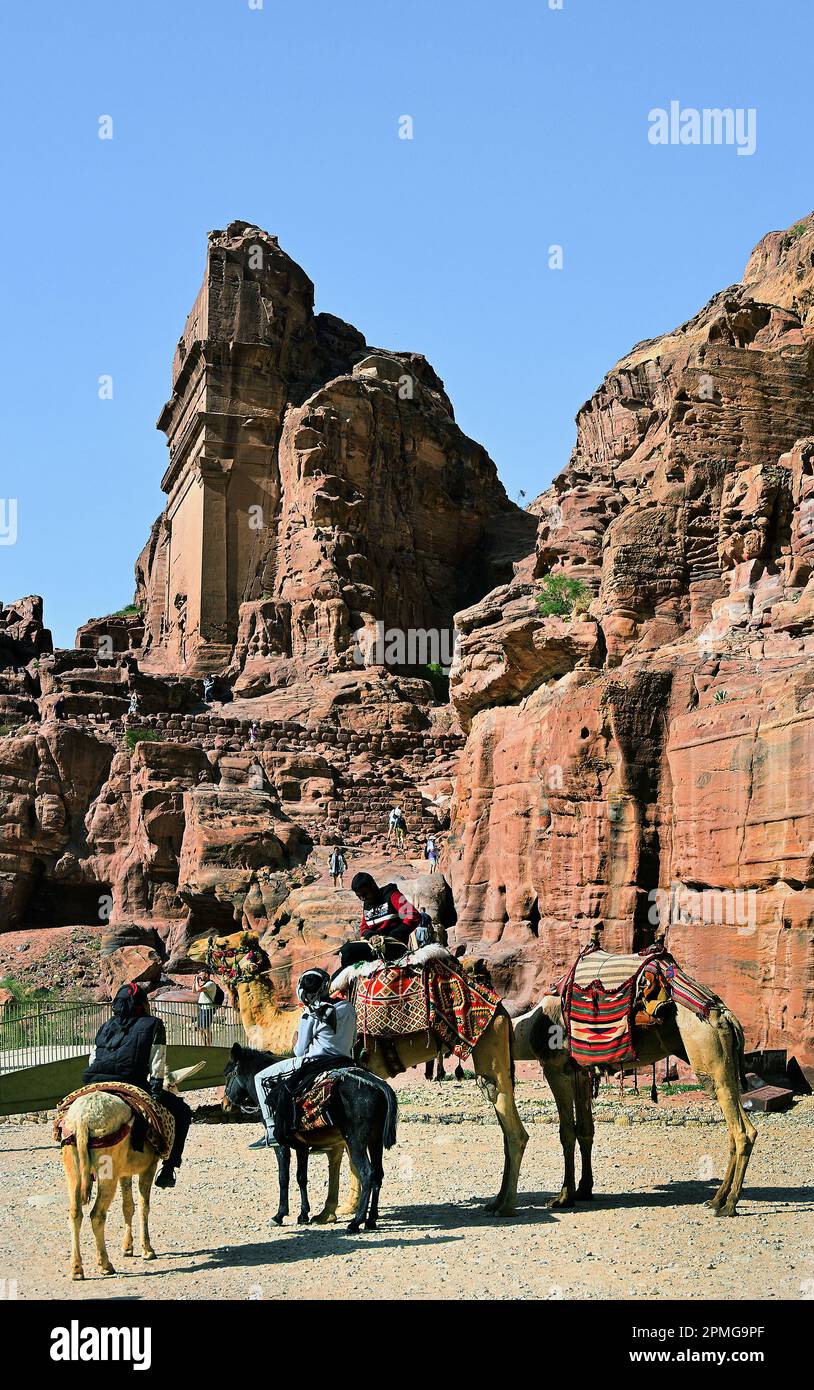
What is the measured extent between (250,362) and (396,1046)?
5600 cm

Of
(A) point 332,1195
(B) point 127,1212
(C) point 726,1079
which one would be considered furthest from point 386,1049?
(C) point 726,1079

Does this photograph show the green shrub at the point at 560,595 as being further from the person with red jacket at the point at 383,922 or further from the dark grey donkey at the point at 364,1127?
the dark grey donkey at the point at 364,1127

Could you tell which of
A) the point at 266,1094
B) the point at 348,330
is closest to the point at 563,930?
the point at 266,1094

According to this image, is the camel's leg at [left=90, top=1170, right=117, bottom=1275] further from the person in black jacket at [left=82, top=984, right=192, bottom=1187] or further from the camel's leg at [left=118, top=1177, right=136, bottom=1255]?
the person in black jacket at [left=82, top=984, right=192, bottom=1187]

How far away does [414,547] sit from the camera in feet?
217

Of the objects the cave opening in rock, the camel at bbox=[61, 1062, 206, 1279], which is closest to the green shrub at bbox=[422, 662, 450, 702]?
the cave opening in rock

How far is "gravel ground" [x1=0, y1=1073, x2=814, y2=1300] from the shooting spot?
877cm

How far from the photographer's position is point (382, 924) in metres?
12.4

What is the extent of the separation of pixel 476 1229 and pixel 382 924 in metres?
2.75

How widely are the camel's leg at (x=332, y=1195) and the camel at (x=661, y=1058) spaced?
171cm

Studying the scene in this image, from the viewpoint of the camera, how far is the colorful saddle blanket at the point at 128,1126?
371 inches

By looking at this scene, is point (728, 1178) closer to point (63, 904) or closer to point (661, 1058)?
point (661, 1058)

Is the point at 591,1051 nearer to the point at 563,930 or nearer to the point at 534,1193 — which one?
the point at 534,1193

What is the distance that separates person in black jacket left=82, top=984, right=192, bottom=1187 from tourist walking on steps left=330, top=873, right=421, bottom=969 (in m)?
2.11
